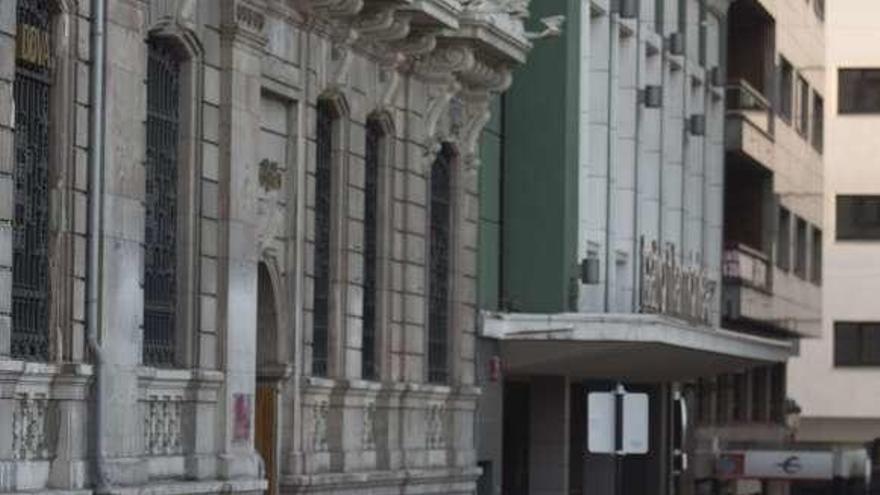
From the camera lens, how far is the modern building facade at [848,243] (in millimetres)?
83750

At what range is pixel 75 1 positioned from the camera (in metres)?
23.9

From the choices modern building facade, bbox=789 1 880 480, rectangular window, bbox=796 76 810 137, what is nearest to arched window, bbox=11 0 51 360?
rectangular window, bbox=796 76 810 137

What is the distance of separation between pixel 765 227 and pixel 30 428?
140 feet

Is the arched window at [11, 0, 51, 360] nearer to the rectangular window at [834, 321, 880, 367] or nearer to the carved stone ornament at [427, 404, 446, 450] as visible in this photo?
the carved stone ornament at [427, 404, 446, 450]

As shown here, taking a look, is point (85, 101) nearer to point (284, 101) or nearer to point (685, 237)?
point (284, 101)

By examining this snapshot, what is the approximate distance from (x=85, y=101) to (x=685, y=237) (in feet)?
102

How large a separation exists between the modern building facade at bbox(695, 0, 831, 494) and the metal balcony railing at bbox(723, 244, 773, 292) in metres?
0.03

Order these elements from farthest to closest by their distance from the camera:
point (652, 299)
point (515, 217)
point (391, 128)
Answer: point (652, 299) → point (515, 217) → point (391, 128)

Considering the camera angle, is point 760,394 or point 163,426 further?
point 760,394

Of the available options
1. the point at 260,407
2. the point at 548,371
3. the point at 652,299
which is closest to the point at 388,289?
the point at 260,407

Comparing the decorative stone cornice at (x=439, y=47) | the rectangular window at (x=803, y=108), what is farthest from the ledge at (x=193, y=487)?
the rectangular window at (x=803, y=108)

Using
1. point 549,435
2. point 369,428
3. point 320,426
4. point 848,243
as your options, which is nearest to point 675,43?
point 549,435

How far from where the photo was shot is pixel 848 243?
84125mm

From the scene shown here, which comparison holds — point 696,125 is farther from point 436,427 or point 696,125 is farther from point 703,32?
point 436,427
